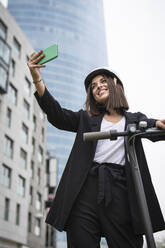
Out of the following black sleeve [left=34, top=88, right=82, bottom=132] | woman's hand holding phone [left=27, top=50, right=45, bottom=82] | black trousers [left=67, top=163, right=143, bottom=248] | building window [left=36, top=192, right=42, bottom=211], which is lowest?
building window [left=36, top=192, right=42, bottom=211]

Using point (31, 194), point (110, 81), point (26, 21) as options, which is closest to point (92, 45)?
point (26, 21)

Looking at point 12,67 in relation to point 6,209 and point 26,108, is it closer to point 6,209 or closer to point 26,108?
point 26,108

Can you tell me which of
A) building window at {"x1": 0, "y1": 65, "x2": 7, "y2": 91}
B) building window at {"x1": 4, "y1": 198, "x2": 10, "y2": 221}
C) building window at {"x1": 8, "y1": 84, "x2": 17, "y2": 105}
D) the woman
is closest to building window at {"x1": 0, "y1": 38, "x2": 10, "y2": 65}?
building window at {"x1": 0, "y1": 65, "x2": 7, "y2": 91}

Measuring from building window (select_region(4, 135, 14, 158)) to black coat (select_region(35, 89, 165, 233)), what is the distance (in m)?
26.5

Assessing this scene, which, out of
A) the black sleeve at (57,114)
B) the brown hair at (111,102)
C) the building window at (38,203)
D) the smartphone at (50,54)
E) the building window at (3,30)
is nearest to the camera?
the smartphone at (50,54)

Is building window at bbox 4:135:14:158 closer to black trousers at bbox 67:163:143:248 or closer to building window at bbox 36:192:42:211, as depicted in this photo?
building window at bbox 36:192:42:211

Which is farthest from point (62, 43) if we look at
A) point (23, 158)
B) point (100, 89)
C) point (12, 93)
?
point (100, 89)

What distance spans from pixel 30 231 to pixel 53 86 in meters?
63.7

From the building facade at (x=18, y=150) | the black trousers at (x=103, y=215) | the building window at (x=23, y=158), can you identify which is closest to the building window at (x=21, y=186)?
the building facade at (x=18, y=150)

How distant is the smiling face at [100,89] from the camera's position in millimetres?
2771

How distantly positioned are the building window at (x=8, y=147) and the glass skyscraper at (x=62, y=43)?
5833 cm

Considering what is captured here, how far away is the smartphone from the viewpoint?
239cm

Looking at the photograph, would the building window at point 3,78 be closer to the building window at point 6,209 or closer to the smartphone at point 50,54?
the building window at point 6,209

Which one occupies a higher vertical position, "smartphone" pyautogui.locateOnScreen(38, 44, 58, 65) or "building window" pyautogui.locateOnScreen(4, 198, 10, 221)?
"smartphone" pyautogui.locateOnScreen(38, 44, 58, 65)
